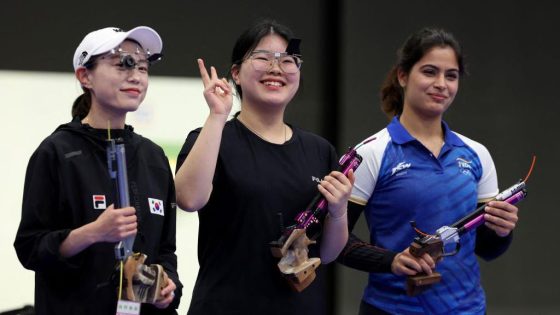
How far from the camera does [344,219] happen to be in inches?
109

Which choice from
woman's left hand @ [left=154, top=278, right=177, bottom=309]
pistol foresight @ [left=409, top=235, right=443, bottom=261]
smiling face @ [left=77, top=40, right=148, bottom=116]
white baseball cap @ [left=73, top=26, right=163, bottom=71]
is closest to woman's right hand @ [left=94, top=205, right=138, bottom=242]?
woman's left hand @ [left=154, top=278, right=177, bottom=309]

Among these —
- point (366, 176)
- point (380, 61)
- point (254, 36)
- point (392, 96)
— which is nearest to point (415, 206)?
point (366, 176)

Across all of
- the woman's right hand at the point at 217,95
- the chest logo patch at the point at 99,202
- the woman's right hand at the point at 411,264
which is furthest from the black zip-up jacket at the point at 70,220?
the woman's right hand at the point at 411,264

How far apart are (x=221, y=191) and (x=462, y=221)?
0.82 metres

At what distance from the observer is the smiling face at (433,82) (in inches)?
127

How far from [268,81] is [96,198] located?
2.22ft

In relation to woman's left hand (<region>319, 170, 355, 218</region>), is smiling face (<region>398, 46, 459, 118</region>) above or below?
above

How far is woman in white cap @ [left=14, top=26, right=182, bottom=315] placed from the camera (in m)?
2.37

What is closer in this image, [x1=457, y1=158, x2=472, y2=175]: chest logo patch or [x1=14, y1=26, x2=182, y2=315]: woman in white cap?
[x1=14, y1=26, x2=182, y2=315]: woman in white cap

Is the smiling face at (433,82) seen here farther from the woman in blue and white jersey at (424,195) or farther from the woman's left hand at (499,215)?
the woman's left hand at (499,215)

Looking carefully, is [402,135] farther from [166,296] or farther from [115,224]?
[115,224]

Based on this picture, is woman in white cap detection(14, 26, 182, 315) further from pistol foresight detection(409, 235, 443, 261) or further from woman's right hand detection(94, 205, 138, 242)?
pistol foresight detection(409, 235, 443, 261)

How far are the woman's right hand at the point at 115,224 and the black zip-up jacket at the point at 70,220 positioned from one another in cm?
12

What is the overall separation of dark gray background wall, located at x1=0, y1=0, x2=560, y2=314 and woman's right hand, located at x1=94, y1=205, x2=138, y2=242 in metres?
2.92
